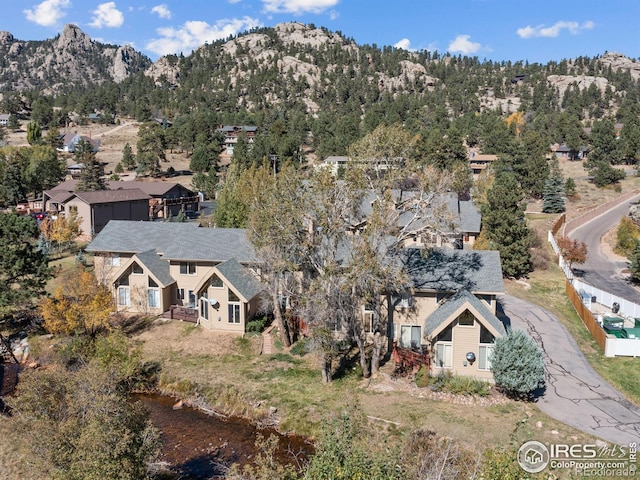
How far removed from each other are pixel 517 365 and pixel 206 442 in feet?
53.9

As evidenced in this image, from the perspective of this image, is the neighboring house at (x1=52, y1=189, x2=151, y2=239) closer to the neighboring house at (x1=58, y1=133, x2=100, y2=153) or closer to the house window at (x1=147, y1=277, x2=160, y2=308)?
the house window at (x1=147, y1=277, x2=160, y2=308)

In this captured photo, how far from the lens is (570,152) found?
113 meters

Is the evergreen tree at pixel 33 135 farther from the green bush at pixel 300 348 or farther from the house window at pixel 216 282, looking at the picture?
the green bush at pixel 300 348

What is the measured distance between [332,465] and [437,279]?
2024 cm

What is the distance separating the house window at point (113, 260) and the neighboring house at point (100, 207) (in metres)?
23.8

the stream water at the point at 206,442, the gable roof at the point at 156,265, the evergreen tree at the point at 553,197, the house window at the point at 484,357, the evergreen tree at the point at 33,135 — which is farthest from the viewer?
the evergreen tree at the point at 33,135

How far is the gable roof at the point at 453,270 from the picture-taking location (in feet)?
99.5

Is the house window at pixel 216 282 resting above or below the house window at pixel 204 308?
above

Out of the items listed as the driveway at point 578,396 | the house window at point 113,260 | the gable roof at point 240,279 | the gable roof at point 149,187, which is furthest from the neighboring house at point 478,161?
the house window at point 113,260

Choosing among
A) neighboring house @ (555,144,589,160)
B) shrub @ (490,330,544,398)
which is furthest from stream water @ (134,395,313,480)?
neighboring house @ (555,144,589,160)

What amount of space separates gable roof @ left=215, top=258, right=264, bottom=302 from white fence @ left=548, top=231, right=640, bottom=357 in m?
24.1

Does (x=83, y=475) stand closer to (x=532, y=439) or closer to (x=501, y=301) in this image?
(x=532, y=439)

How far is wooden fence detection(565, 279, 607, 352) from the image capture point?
3237 cm

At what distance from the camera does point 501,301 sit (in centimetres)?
4112
